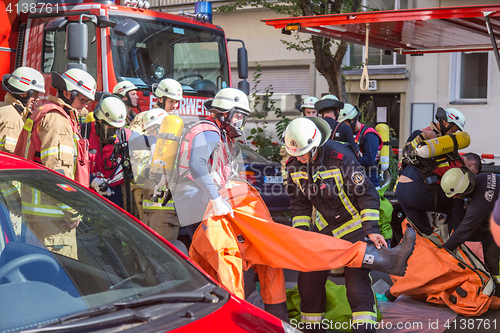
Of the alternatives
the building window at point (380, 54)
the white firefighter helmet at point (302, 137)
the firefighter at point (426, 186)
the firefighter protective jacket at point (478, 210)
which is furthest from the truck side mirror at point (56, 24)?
the building window at point (380, 54)

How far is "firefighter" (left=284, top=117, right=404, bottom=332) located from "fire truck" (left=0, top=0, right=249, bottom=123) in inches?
135

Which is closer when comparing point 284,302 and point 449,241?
point 284,302

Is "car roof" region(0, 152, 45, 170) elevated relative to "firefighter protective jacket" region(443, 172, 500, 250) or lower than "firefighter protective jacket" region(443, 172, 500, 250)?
elevated

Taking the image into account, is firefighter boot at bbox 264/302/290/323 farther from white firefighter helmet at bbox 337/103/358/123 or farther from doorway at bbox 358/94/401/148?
doorway at bbox 358/94/401/148

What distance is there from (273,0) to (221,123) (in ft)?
34.2

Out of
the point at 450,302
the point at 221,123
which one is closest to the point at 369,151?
the point at 450,302

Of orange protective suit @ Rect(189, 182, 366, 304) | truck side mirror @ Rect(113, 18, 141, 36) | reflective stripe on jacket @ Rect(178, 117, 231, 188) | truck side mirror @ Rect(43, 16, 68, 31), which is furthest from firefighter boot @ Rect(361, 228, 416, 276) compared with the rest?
truck side mirror @ Rect(43, 16, 68, 31)

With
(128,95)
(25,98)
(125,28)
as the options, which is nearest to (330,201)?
(25,98)

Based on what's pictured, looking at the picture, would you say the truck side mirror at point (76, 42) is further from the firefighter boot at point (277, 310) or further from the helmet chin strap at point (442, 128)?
the helmet chin strap at point (442, 128)

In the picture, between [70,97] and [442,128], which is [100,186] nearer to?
[70,97]

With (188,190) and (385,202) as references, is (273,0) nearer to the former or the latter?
(385,202)

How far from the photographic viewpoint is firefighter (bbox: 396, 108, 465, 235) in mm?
5562

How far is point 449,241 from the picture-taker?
4777mm

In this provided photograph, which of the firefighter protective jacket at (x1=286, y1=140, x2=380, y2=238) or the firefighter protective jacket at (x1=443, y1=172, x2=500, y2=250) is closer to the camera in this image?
the firefighter protective jacket at (x1=286, y1=140, x2=380, y2=238)
